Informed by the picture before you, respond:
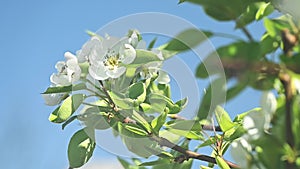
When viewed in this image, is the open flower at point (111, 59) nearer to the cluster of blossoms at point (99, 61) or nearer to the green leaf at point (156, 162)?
the cluster of blossoms at point (99, 61)

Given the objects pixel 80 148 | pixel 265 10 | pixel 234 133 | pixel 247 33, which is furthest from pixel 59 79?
pixel 247 33

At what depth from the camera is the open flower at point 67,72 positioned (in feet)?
3.21

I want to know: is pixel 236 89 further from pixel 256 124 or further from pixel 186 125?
pixel 186 125

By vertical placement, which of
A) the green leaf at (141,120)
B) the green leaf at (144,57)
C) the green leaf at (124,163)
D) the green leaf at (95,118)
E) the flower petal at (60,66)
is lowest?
the green leaf at (124,163)

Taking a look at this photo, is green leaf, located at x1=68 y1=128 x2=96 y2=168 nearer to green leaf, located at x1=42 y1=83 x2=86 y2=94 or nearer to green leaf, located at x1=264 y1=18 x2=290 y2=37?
green leaf, located at x1=42 y1=83 x2=86 y2=94

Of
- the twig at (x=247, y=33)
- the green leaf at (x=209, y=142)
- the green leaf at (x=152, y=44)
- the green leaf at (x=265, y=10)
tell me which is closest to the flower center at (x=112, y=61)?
the green leaf at (x=152, y=44)

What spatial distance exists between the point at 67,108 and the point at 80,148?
0.09 meters

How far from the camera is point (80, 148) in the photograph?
1016mm

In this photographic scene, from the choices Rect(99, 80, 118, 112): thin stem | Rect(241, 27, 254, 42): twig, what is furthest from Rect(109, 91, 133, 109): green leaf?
Rect(241, 27, 254, 42): twig

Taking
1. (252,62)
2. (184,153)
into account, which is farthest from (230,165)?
(252,62)

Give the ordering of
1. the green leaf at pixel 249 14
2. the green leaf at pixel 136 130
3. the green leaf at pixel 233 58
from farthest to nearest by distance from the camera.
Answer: the green leaf at pixel 136 130 < the green leaf at pixel 249 14 < the green leaf at pixel 233 58

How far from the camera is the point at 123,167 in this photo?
1134 mm

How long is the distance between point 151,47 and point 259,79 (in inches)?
26.7

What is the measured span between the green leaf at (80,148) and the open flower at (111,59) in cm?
13
